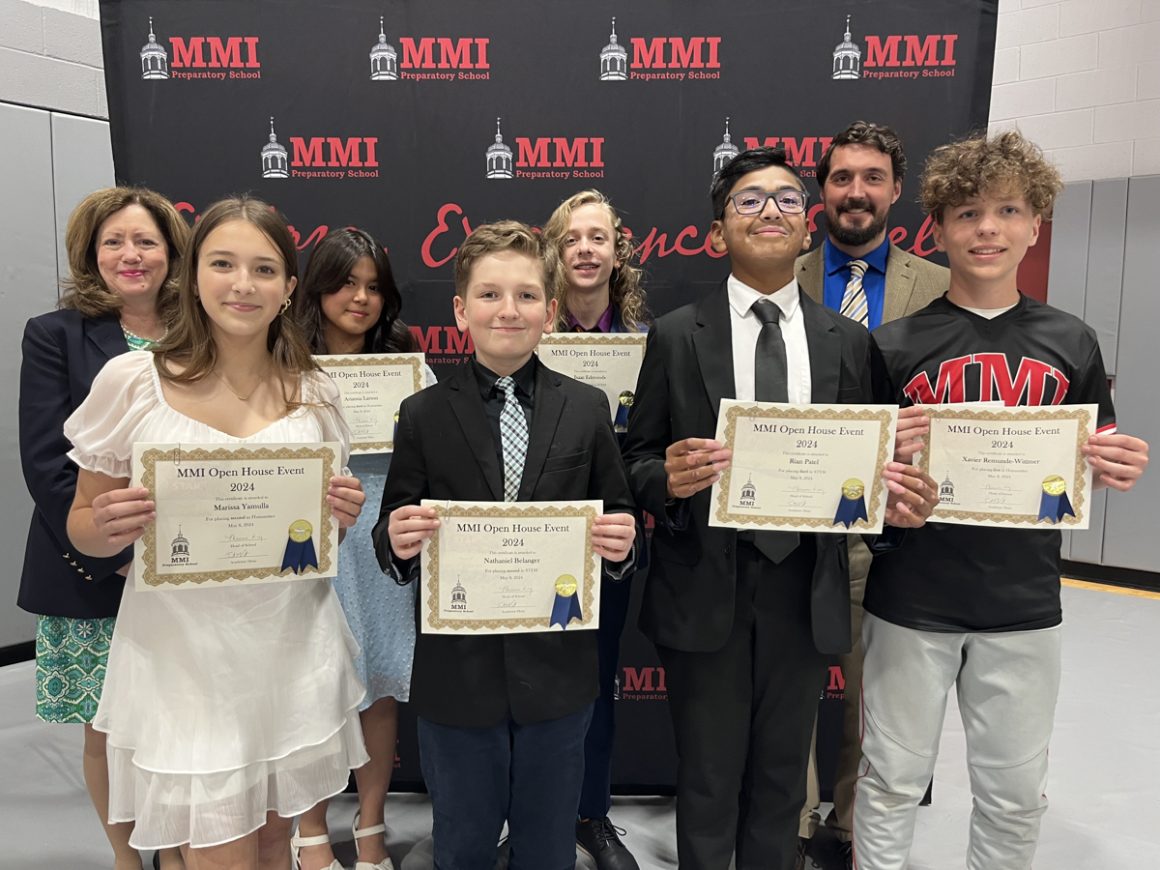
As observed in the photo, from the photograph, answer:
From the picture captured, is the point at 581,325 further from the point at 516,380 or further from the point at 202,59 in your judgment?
the point at 202,59

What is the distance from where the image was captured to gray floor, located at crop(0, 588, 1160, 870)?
2.93 metres

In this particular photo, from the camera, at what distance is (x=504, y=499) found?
1.91 metres

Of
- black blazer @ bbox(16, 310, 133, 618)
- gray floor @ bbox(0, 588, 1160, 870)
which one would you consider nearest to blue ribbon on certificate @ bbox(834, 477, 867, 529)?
gray floor @ bbox(0, 588, 1160, 870)

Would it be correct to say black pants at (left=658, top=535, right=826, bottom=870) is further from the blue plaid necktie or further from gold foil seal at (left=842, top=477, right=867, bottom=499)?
the blue plaid necktie

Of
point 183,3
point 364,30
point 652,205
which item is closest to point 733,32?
point 652,205

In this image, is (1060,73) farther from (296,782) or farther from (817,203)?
(296,782)

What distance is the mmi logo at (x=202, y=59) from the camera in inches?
127

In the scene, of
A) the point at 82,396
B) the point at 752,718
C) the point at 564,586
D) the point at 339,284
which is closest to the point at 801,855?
the point at 752,718

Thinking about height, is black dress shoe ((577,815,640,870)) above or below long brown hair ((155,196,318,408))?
below

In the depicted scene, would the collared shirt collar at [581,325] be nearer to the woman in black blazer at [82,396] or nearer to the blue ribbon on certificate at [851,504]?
the blue ribbon on certificate at [851,504]

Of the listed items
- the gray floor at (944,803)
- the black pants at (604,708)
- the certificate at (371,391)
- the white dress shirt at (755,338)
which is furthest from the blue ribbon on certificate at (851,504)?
the gray floor at (944,803)

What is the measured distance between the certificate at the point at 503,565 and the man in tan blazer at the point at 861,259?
1253mm

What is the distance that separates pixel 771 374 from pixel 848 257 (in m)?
0.94

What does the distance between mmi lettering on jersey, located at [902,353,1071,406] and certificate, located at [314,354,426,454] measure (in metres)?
1.59
